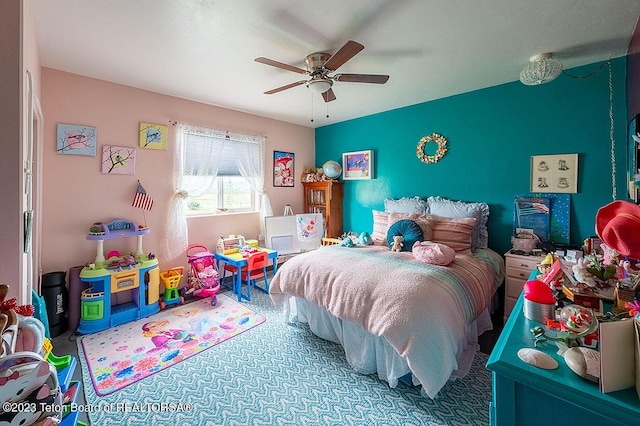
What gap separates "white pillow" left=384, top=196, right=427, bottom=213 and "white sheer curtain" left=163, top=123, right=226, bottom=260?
2455 mm

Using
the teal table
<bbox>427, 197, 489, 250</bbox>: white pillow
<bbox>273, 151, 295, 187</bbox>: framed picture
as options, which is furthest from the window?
<bbox>427, 197, 489, 250</bbox>: white pillow

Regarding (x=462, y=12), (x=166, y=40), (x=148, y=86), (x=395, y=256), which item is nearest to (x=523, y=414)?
(x=395, y=256)

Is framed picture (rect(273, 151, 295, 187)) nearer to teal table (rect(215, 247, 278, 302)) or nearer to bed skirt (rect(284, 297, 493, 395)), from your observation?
teal table (rect(215, 247, 278, 302))

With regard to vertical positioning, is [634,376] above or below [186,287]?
above

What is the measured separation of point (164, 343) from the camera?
238 cm

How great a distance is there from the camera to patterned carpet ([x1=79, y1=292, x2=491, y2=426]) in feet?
5.28

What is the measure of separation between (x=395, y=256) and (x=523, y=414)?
1.72 metres

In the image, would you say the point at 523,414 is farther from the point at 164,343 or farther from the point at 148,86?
the point at 148,86

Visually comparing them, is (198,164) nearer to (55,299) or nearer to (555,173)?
(55,299)

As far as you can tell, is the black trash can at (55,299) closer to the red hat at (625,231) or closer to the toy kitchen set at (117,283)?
the toy kitchen set at (117,283)

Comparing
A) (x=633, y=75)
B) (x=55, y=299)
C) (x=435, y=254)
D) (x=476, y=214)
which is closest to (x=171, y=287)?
(x=55, y=299)

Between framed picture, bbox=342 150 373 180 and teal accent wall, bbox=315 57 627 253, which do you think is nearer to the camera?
teal accent wall, bbox=315 57 627 253

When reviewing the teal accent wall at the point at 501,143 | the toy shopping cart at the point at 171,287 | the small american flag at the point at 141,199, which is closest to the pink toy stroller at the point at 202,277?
the toy shopping cart at the point at 171,287

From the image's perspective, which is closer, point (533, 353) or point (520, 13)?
point (533, 353)
